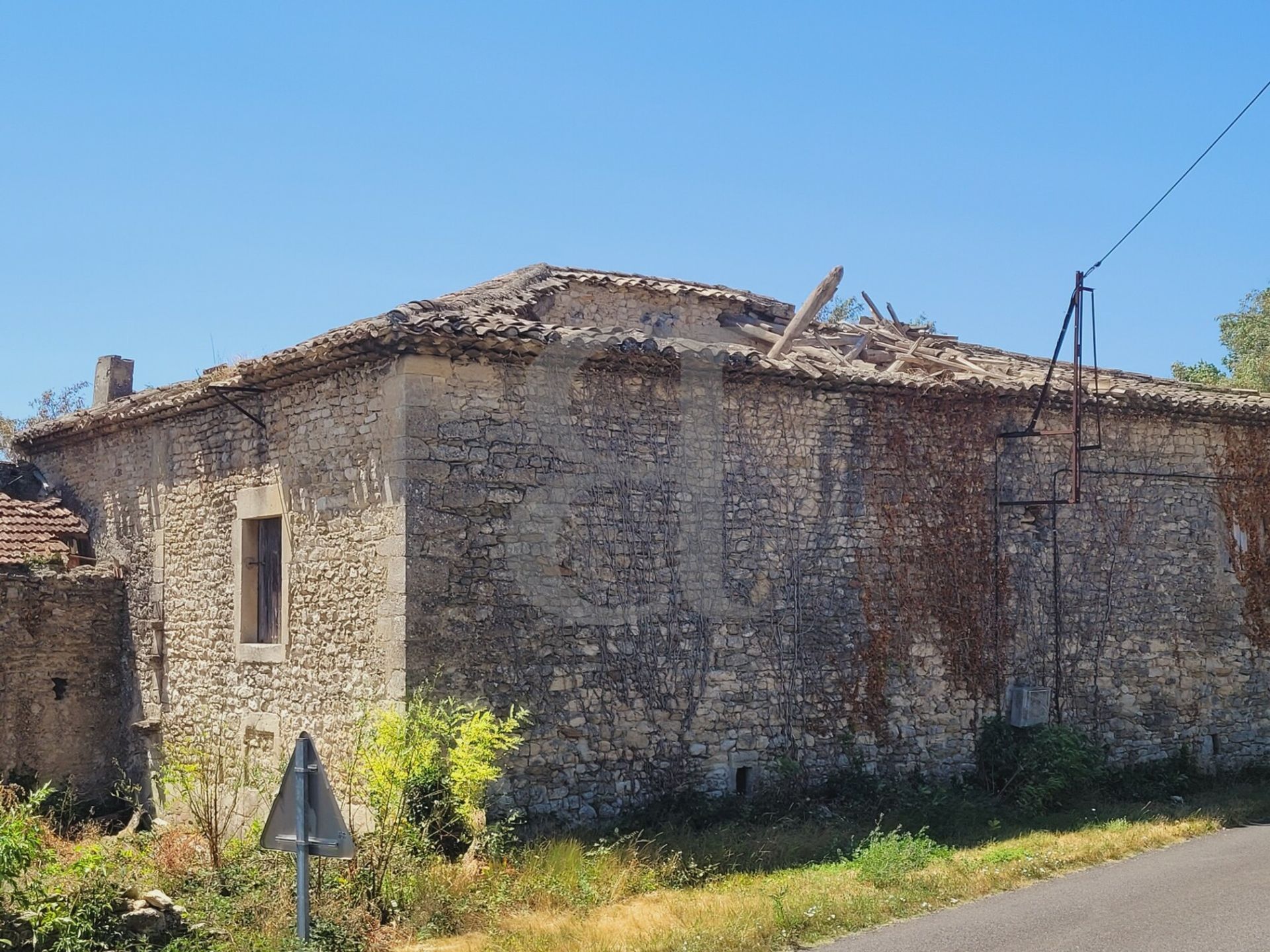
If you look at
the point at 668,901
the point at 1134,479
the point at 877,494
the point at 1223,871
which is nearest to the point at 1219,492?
the point at 1134,479

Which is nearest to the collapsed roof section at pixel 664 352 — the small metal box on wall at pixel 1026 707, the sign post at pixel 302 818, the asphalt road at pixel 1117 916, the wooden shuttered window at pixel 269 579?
the wooden shuttered window at pixel 269 579

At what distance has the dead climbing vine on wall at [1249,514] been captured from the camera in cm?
1497

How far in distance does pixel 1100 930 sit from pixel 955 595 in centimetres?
539

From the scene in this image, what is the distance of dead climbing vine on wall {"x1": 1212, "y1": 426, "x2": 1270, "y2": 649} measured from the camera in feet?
49.1

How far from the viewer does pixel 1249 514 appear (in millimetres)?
15070

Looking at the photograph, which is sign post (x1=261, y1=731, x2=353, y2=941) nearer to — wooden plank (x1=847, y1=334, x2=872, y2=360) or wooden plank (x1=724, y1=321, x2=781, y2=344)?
wooden plank (x1=847, y1=334, x2=872, y2=360)

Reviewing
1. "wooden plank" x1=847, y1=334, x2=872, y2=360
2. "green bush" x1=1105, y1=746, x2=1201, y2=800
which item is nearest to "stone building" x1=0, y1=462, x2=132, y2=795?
"wooden plank" x1=847, y1=334, x2=872, y2=360

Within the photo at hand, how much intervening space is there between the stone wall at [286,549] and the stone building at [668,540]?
0.04 metres

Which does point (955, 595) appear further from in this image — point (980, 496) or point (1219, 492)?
point (1219, 492)

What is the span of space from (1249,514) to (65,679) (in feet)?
45.0

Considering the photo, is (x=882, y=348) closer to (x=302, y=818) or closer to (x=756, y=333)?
(x=756, y=333)

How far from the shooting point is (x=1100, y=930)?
7.81 metres

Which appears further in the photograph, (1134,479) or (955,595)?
(1134,479)

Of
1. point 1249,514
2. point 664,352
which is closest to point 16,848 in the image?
point 664,352
